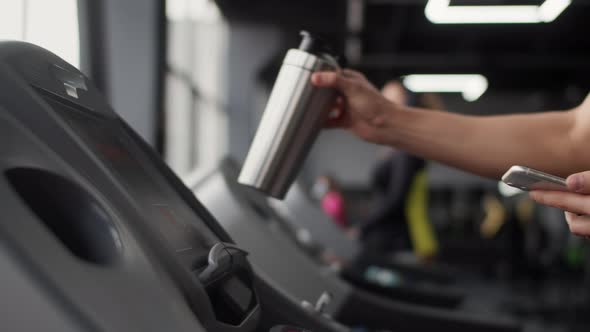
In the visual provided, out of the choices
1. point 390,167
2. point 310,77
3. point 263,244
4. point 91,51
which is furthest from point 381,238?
point 310,77

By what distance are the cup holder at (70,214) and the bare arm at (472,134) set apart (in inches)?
29.8

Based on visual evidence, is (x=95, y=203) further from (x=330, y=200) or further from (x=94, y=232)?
(x=330, y=200)

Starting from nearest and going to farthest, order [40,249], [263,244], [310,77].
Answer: [40,249] < [310,77] < [263,244]

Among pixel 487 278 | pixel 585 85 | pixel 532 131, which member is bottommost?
pixel 487 278

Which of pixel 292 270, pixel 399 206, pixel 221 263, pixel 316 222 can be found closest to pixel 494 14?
pixel 399 206

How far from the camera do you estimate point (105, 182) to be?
645 mm

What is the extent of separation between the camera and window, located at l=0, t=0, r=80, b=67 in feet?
5.69

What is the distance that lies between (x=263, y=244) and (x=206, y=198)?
171 mm

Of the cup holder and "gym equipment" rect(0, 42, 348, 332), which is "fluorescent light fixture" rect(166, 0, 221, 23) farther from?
the cup holder

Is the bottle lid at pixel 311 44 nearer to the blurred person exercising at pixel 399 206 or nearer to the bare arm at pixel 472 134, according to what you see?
the bare arm at pixel 472 134

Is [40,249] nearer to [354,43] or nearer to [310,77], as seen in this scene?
[310,77]

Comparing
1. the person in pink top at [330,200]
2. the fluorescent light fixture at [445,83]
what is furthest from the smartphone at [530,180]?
the fluorescent light fixture at [445,83]

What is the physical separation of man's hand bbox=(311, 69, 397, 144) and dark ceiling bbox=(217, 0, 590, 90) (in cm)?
766

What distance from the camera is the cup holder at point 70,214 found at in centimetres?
55
